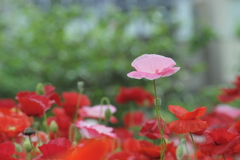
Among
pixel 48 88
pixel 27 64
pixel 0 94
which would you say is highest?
pixel 48 88

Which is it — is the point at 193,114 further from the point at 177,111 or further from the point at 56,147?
the point at 56,147

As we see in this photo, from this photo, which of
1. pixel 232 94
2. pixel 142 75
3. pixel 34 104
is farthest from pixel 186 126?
pixel 232 94

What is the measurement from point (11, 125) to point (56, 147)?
24cm

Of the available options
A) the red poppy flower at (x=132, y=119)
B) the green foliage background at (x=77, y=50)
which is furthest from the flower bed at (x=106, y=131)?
the green foliage background at (x=77, y=50)

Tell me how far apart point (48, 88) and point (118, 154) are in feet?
0.85

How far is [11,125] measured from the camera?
0.89m

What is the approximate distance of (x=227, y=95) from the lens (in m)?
1.41

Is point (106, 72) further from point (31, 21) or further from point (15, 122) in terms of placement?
point (15, 122)

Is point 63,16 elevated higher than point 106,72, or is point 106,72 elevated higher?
point 63,16

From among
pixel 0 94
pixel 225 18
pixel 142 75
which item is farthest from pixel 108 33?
pixel 225 18

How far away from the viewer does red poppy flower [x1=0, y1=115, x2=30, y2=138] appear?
2.89ft

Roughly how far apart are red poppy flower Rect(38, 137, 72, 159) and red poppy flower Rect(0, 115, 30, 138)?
0.72ft

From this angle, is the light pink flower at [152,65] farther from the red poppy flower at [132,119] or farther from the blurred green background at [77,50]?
the blurred green background at [77,50]

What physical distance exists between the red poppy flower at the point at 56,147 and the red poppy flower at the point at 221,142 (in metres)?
0.22
